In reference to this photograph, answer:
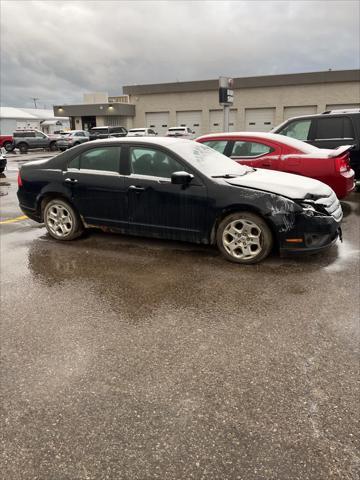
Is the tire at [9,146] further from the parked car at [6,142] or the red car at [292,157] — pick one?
the red car at [292,157]

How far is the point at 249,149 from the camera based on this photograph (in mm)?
→ 6867

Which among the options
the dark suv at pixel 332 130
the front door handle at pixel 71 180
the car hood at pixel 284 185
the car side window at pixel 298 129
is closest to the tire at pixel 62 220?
the front door handle at pixel 71 180

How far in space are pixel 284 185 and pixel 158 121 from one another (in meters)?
37.3

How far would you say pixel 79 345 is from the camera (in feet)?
9.50

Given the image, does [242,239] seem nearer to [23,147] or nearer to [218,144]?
[218,144]

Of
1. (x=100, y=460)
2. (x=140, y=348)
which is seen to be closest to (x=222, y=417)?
(x=100, y=460)

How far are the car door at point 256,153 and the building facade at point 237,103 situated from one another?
29.8m

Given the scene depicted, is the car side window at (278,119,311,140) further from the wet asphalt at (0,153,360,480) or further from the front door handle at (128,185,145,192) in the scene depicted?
the front door handle at (128,185,145,192)

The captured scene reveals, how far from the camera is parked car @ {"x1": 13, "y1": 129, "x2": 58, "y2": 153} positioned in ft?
99.7

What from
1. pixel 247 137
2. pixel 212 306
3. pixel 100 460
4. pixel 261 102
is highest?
pixel 261 102

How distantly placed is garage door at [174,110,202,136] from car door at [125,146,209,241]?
3426cm

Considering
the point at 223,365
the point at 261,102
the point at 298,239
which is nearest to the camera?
the point at 223,365

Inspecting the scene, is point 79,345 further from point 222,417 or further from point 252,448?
point 252,448

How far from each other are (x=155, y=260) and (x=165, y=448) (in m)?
3.01
